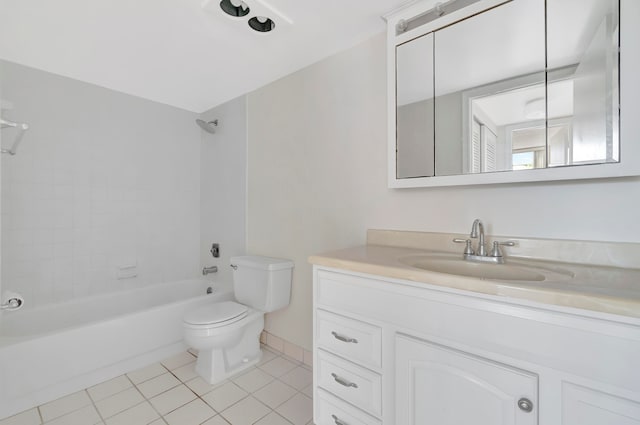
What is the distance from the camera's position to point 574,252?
1.02 m

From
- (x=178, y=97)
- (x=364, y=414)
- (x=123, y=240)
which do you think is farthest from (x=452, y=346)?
(x=178, y=97)

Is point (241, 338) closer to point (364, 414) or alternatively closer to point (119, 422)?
point (119, 422)

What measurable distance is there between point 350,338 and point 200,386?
3.93 ft

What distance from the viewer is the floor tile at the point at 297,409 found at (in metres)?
1.42

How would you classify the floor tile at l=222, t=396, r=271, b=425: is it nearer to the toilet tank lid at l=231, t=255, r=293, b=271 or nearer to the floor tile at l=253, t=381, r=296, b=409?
the floor tile at l=253, t=381, r=296, b=409

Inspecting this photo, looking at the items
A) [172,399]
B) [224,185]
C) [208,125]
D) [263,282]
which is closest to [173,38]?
[208,125]

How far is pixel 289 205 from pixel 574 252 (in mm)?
1550

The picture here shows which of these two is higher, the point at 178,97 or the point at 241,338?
the point at 178,97

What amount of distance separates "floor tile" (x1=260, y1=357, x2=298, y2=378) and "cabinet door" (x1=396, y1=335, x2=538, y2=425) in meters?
1.10

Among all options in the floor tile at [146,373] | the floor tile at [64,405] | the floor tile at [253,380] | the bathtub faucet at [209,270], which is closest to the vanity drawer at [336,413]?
the floor tile at [253,380]

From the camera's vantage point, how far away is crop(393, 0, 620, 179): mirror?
0.97 meters

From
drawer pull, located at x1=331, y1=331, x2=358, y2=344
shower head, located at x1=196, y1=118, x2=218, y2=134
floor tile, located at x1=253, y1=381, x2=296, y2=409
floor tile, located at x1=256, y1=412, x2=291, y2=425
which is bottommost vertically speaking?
floor tile, located at x1=253, y1=381, x2=296, y2=409

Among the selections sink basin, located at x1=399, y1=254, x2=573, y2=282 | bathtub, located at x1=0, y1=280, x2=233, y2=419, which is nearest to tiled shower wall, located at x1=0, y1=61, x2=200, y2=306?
bathtub, located at x1=0, y1=280, x2=233, y2=419

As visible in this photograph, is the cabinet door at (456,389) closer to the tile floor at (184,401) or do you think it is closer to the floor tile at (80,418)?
the tile floor at (184,401)
